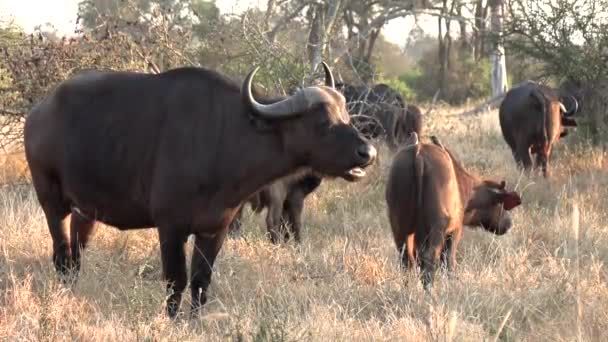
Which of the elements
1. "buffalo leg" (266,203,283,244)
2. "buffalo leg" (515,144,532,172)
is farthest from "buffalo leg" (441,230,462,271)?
"buffalo leg" (515,144,532,172)

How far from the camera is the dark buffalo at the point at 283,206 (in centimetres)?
802

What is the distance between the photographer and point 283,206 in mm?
8391

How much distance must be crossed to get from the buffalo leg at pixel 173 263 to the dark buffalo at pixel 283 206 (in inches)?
96.0

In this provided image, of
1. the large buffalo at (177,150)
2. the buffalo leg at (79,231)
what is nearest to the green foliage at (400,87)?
the buffalo leg at (79,231)

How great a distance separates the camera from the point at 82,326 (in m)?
4.72

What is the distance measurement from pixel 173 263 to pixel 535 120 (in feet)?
27.7

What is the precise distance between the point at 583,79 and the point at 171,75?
9579 mm

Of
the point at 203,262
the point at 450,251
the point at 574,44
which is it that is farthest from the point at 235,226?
the point at 574,44

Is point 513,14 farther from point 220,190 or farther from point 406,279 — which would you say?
point 220,190

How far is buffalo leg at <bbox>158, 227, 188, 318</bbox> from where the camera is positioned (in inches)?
205

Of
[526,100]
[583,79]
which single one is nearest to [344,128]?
[526,100]

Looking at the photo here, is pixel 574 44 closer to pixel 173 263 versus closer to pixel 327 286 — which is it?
pixel 327 286

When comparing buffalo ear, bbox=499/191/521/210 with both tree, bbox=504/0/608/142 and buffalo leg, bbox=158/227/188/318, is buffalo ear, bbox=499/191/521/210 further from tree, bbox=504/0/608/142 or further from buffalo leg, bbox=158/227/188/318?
tree, bbox=504/0/608/142

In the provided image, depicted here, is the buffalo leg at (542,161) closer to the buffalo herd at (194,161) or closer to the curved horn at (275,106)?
the buffalo herd at (194,161)
